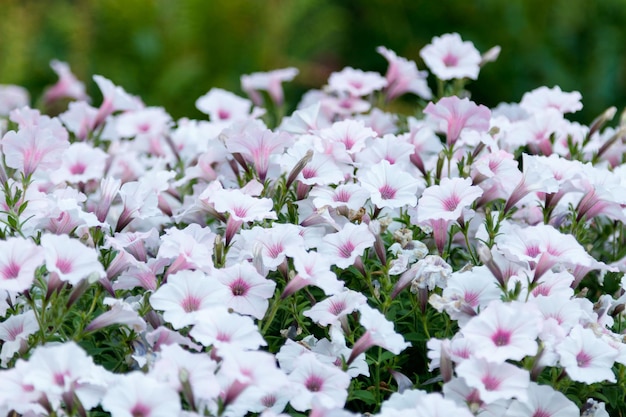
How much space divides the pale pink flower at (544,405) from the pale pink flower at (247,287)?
1.58 ft

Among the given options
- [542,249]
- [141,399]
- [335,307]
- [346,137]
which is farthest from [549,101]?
[141,399]

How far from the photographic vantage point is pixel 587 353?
1.55 meters

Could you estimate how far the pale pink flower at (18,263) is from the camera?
1484 millimetres

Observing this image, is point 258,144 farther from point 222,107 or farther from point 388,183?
point 222,107

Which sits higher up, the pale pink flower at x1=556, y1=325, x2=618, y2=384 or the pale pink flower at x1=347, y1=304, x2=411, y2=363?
the pale pink flower at x1=347, y1=304, x2=411, y2=363

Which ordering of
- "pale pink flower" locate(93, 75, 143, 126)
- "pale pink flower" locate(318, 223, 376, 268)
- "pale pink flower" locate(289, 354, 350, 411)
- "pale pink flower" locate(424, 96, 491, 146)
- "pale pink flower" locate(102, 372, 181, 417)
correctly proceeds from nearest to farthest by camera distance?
1. "pale pink flower" locate(102, 372, 181, 417)
2. "pale pink flower" locate(289, 354, 350, 411)
3. "pale pink flower" locate(318, 223, 376, 268)
4. "pale pink flower" locate(424, 96, 491, 146)
5. "pale pink flower" locate(93, 75, 143, 126)

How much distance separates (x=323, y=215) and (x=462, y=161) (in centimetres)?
38

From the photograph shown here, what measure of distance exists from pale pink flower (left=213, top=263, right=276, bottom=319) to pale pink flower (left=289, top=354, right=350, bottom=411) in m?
0.14

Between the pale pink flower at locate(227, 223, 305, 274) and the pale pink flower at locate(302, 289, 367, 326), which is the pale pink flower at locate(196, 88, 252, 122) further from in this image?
the pale pink flower at locate(302, 289, 367, 326)

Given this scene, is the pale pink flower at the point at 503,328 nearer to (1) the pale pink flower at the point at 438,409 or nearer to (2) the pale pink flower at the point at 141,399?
(1) the pale pink flower at the point at 438,409

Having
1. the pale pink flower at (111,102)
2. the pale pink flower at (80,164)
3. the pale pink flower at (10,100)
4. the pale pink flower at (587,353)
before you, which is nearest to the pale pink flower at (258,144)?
the pale pink flower at (80,164)

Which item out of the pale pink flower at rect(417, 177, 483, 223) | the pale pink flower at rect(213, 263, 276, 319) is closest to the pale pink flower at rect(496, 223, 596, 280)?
the pale pink flower at rect(417, 177, 483, 223)

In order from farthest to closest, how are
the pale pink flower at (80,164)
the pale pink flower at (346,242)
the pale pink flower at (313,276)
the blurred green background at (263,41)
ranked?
the blurred green background at (263,41) < the pale pink flower at (80,164) < the pale pink flower at (346,242) < the pale pink flower at (313,276)

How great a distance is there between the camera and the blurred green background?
523 centimetres
